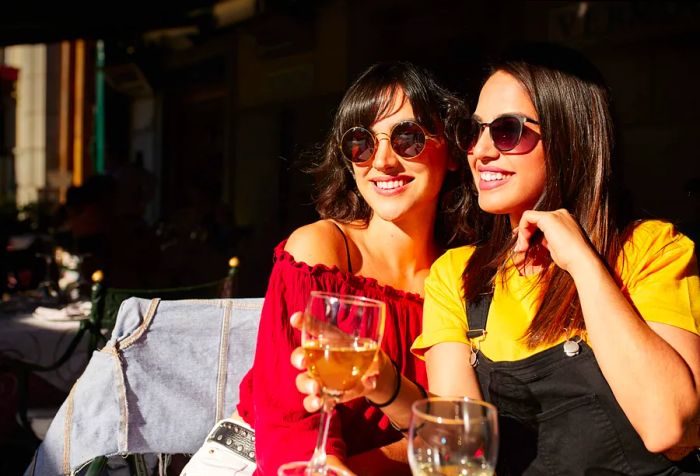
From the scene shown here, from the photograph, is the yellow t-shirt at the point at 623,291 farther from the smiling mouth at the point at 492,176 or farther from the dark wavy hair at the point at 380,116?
the dark wavy hair at the point at 380,116

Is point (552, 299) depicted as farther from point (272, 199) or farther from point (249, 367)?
point (272, 199)

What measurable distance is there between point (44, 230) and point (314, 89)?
556cm

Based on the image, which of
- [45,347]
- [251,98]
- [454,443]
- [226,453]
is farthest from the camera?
[251,98]

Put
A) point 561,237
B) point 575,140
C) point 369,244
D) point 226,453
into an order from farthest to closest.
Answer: point 369,244 → point 226,453 → point 575,140 → point 561,237

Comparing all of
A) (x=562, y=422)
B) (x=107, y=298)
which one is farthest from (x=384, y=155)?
(x=107, y=298)

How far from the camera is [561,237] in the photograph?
5.53 feet

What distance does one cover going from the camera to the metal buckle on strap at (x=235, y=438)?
213cm

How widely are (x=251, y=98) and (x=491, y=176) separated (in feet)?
32.5

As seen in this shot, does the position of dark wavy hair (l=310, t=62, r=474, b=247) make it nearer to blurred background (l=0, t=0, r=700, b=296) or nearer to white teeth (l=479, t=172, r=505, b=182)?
blurred background (l=0, t=0, r=700, b=296)

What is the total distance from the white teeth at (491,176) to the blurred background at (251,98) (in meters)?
0.41

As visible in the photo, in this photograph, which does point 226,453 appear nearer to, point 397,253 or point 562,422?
point 397,253

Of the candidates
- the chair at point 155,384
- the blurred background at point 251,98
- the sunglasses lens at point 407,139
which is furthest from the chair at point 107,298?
the sunglasses lens at point 407,139

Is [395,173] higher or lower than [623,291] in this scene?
higher

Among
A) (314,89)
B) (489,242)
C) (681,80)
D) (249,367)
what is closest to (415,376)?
(489,242)
